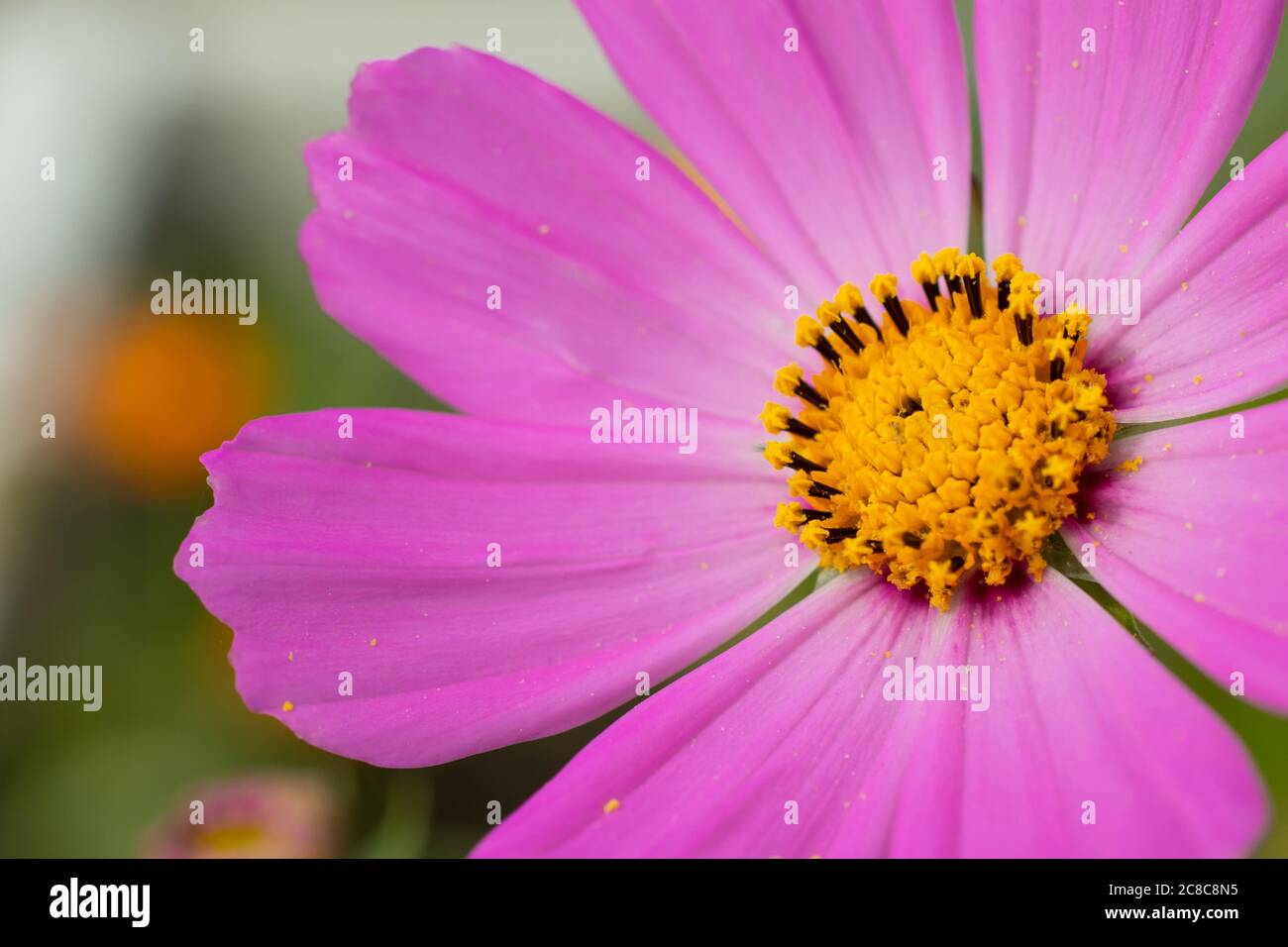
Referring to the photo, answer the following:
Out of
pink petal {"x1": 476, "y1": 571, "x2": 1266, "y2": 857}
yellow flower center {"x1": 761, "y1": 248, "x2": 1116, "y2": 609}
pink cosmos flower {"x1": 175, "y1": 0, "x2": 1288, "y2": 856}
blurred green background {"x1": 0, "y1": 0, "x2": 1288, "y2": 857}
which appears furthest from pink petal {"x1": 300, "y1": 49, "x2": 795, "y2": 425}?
blurred green background {"x1": 0, "y1": 0, "x2": 1288, "y2": 857}

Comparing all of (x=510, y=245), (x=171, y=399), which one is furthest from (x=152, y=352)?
(x=510, y=245)

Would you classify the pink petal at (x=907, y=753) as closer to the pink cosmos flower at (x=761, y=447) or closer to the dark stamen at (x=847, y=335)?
the pink cosmos flower at (x=761, y=447)

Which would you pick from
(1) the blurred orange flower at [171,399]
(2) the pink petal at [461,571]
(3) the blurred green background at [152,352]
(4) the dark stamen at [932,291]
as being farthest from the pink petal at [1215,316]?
(1) the blurred orange flower at [171,399]

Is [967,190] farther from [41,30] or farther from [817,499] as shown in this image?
[41,30]

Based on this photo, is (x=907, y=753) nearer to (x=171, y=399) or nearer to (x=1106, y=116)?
(x=1106, y=116)

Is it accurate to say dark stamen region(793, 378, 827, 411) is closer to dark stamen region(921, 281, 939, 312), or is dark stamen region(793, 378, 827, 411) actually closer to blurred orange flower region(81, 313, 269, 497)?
dark stamen region(921, 281, 939, 312)

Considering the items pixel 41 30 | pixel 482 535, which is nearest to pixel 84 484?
pixel 41 30
